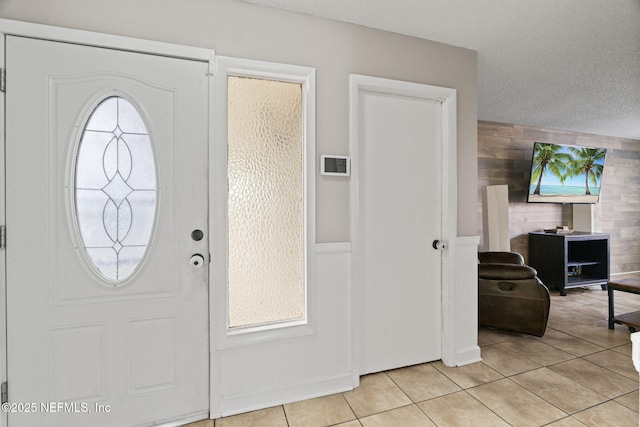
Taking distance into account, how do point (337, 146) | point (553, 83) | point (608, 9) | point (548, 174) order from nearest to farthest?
point (608, 9), point (337, 146), point (553, 83), point (548, 174)

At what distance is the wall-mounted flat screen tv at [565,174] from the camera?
463cm

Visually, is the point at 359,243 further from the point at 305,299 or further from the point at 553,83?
the point at 553,83

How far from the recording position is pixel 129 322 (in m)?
1.72

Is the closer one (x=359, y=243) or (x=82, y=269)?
(x=82, y=269)

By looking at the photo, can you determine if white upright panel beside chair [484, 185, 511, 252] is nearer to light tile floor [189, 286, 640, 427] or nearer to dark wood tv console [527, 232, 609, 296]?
dark wood tv console [527, 232, 609, 296]

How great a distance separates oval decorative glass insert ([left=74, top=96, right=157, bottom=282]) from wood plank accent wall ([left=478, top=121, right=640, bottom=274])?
4148mm

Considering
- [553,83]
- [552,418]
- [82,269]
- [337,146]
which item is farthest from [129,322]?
[553,83]

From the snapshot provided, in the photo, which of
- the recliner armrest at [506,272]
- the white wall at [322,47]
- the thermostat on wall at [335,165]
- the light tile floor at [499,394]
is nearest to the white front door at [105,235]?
the white wall at [322,47]

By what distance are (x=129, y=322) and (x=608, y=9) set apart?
3.41 meters

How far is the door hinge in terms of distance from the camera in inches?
60.5

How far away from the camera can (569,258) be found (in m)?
4.87

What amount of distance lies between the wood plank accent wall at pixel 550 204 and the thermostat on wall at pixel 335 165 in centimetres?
307

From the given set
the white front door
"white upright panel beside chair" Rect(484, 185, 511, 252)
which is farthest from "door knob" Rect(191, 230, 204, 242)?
"white upright panel beside chair" Rect(484, 185, 511, 252)

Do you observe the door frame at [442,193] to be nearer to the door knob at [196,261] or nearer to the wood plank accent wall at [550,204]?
the door knob at [196,261]
